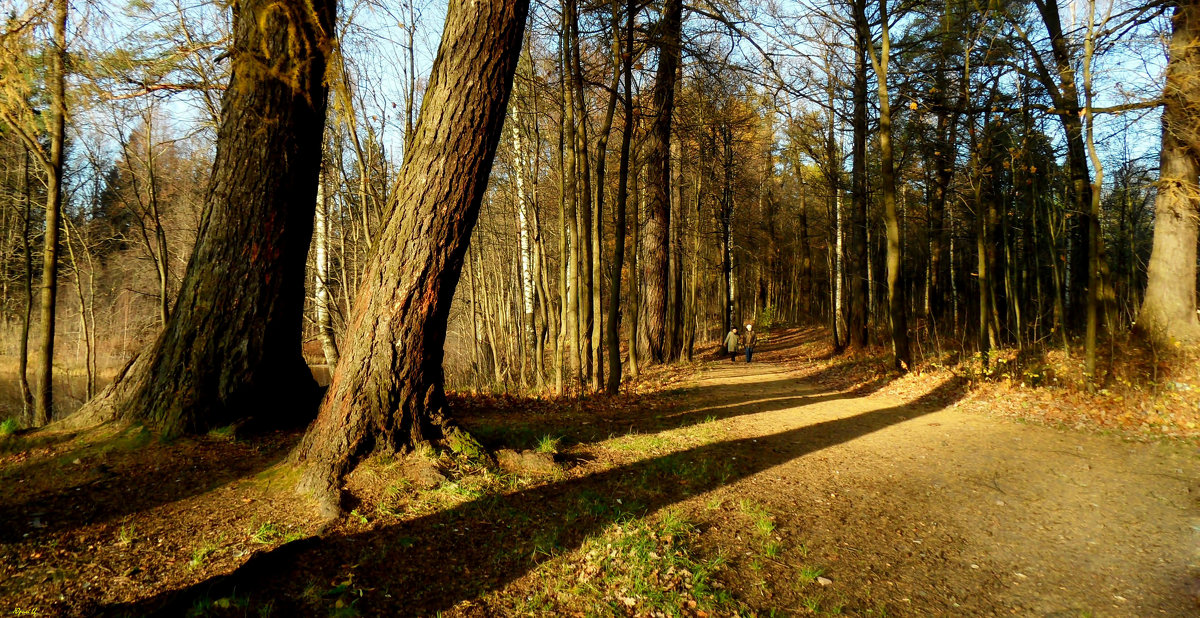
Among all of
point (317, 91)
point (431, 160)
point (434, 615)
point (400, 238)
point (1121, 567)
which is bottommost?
point (1121, 567)

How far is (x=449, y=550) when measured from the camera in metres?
3.52

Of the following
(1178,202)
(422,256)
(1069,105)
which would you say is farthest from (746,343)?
(422,256)

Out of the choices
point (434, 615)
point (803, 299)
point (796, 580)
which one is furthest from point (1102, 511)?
point (803, 299)

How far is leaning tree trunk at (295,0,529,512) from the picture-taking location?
418 cm

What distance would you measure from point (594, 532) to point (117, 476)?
338cm

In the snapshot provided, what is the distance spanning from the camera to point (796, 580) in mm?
3598

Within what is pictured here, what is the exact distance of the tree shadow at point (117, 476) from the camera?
336 centimetres

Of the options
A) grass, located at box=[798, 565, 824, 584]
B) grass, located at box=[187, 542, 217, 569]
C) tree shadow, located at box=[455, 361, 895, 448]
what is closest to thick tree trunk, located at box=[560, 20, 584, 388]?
tree shadow, located at box=[455, 361, 895, 448]

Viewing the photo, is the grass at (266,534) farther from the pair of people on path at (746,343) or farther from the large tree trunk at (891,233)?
the pair of people on path at (746,343)

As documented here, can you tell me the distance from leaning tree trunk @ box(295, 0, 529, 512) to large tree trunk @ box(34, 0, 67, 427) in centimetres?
605

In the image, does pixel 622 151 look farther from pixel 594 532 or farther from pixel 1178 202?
pixel 1178 202

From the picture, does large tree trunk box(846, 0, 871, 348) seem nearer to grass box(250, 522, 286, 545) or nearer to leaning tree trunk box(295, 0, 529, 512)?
leaning tree trunk box(295, 0, 529, 512)

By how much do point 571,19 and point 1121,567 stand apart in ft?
31.4

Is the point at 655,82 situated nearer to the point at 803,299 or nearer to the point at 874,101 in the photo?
the point at 874,101
